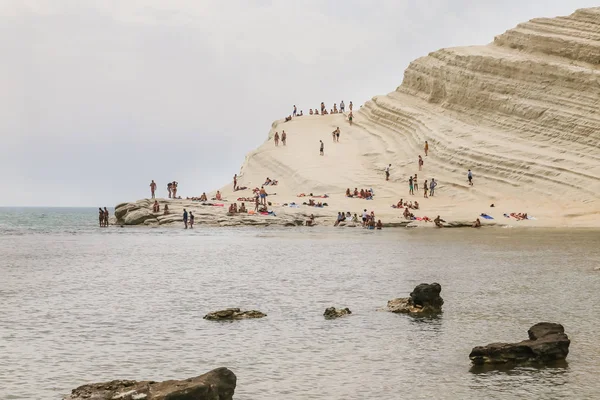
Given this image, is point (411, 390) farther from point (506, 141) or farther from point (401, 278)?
point (506, 141)

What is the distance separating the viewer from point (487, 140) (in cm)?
6138

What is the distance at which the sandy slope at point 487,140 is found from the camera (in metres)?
55.7

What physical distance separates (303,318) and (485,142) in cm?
4241

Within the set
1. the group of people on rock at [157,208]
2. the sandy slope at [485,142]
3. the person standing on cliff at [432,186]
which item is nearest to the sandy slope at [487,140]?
the sandy slope at [485,142]

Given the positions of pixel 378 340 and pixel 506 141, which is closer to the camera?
pixel 378 340

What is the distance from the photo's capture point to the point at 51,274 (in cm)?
3288

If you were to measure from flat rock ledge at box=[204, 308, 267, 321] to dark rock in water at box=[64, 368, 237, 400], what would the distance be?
26.5 ft

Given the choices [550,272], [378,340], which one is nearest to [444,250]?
[550,272]

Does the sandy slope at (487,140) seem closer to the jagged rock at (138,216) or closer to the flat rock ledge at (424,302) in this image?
the jagged rock at (138,216)

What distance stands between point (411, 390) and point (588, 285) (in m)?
13.4

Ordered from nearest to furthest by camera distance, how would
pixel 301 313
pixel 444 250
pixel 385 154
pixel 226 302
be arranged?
pixel 301 313 → pixel 226 302 → pixel 444 250 → pixel 385 154

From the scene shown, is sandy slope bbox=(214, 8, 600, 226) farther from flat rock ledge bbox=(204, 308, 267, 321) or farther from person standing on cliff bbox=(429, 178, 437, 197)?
flat rock ledge bbox=(204, 308, 267, 321)

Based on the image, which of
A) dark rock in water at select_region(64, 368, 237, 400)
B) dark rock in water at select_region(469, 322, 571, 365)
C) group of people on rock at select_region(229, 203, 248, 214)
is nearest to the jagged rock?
group of people on rock at select_region(229, 203, 248, 214)

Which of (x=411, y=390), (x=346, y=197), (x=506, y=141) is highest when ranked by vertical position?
(x=506, y=141)
